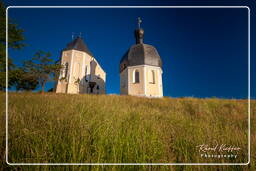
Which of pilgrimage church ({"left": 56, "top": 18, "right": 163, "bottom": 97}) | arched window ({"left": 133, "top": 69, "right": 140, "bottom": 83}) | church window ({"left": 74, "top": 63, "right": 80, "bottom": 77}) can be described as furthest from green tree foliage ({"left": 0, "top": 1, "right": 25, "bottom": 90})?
church window ({"left": 74, "top": 63, "right": 80, "bottom": 77})

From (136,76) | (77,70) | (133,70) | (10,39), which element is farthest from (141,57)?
(10,39)

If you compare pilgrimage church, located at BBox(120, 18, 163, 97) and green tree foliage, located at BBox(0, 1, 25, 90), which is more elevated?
pilgrimage church, located at BBox(120, 18, 163, 97)

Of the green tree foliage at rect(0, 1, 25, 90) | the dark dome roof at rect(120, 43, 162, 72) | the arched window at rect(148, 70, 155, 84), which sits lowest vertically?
the green tree foliage at rect(0, 1, 25, 90)

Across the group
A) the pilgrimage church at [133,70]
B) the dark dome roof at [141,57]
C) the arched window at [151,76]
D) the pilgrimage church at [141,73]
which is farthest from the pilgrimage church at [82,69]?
the arched window at [151,76]

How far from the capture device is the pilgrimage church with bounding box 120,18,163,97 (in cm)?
1473

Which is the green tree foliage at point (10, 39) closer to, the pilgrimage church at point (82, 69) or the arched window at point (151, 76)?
the pilgrimage church at point (82, 69)

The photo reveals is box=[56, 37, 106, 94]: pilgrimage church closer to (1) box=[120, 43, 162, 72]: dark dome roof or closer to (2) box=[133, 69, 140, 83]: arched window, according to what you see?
(1) box=[120, 43, 162, 72]: dark dome roof

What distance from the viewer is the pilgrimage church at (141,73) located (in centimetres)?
1473

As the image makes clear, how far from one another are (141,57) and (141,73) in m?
2.48

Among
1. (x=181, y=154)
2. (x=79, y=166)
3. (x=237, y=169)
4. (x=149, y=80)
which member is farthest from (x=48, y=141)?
(x=149, y=80)

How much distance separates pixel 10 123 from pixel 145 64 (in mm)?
15216

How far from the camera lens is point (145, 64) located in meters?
15.6

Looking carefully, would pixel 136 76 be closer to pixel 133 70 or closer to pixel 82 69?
pixel 133 70

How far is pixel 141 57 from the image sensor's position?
52.5 ft
